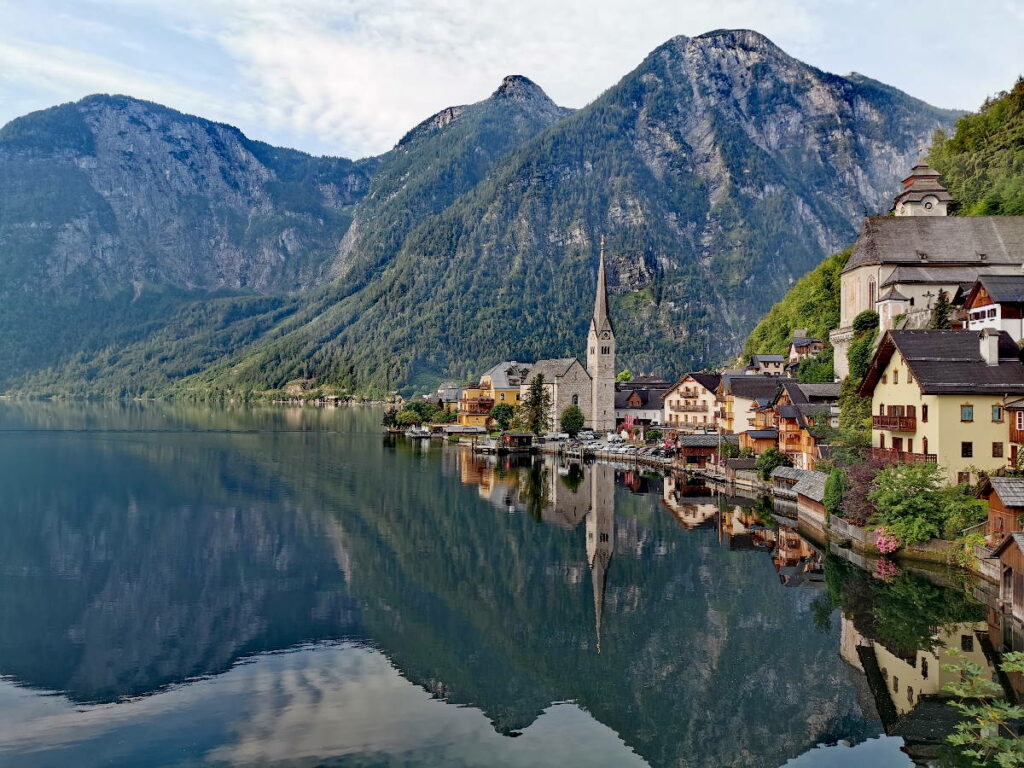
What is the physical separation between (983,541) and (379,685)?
27.2m

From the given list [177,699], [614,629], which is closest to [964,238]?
[614,629]

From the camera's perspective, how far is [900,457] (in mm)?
48438

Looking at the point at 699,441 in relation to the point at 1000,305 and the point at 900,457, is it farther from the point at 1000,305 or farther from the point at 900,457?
the point at 900,457

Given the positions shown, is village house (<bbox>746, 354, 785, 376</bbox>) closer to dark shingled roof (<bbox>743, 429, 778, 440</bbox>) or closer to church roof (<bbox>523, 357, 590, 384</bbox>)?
dark shingled roof (<bbox>743, 429, 778, 440</bbox>)

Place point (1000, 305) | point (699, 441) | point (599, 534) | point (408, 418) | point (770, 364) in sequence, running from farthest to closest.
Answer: point (408, 418) → point (770, 364) → point (699, 441) → point (599, 534) → point (1000, 305)

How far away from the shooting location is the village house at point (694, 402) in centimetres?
11231

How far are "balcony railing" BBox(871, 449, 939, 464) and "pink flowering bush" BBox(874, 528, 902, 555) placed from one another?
440cm

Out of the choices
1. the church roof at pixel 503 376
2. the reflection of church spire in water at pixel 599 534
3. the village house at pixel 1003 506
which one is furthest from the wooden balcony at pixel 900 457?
the church roof at pixel 503 376

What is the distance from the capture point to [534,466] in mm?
100438

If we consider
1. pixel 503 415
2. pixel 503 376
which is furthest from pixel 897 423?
pixel 503 376

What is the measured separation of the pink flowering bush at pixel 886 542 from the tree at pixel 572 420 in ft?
277

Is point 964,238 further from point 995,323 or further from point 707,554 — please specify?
point 707,554

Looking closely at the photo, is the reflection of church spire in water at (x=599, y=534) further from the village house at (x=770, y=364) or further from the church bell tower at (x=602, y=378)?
the church bell tower at (x=602, y=378)

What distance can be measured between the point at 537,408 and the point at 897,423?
85.9 metres
